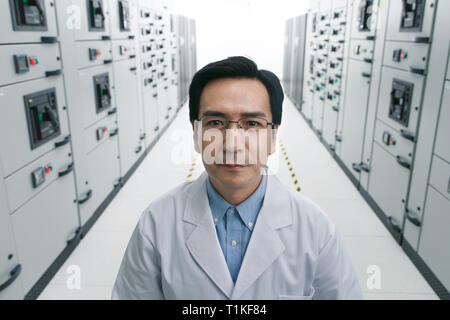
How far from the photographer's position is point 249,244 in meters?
1.17

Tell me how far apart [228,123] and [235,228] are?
361 mm

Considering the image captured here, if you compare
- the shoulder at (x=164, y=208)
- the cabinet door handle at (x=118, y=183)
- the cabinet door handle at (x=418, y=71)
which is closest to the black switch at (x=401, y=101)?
the cabinet door handle at (x=418, y=71)

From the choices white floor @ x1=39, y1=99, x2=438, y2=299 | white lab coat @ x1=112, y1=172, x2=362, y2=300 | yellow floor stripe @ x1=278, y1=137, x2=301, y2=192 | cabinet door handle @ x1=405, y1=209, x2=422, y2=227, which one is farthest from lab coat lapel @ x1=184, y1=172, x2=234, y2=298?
yellow floor stripe @ x1=278, y1=137, x2=301, y2=192

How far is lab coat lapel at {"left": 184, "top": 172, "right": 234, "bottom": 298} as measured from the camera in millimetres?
1135

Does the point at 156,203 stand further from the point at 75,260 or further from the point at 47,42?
the point at 75,260

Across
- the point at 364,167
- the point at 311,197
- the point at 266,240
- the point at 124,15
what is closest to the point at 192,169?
the point at 311,197

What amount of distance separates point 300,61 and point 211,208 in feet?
29.1

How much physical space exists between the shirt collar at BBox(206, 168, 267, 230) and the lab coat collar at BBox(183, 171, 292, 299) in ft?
0.08

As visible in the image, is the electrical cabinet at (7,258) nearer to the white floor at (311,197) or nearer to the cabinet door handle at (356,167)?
the white floor at (311,197)

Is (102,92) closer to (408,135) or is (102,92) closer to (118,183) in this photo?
(118,183)

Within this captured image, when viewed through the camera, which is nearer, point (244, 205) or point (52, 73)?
point (244, 205)

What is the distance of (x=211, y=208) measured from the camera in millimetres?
1264

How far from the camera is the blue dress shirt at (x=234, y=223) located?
1.20 meters
